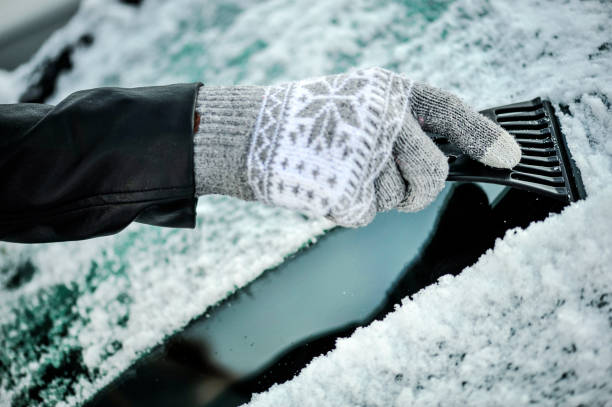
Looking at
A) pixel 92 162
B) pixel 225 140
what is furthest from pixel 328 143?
pixel 92 162

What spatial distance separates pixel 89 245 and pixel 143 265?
0.19m

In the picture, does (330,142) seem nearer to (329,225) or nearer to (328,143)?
(328,143)

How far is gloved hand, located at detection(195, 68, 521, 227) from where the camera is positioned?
1.83 feet

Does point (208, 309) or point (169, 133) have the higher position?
point (169, 133)

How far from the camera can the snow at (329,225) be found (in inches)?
26.1

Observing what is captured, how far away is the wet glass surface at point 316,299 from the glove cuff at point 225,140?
300 mm

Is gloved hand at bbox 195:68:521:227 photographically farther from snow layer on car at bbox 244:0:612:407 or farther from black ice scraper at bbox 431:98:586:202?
snow layer on car at bbox 244:0:612:407

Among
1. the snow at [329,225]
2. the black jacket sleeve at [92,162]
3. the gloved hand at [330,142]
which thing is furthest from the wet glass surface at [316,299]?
the black jacket sleeve at [92,162]

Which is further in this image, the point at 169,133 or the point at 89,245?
the point at 89,245

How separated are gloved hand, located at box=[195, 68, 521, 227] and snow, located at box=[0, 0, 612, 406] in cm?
26

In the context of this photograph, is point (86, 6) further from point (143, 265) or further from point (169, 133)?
point (169, 133)

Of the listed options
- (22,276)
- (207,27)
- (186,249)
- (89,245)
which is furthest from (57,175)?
(207,27)

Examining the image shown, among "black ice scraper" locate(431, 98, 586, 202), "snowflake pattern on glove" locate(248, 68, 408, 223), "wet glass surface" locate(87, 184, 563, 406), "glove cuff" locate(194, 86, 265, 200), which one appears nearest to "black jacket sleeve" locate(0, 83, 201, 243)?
"glove cuff" locate(194, 86, 265, 200)

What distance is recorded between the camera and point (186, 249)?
96cm
